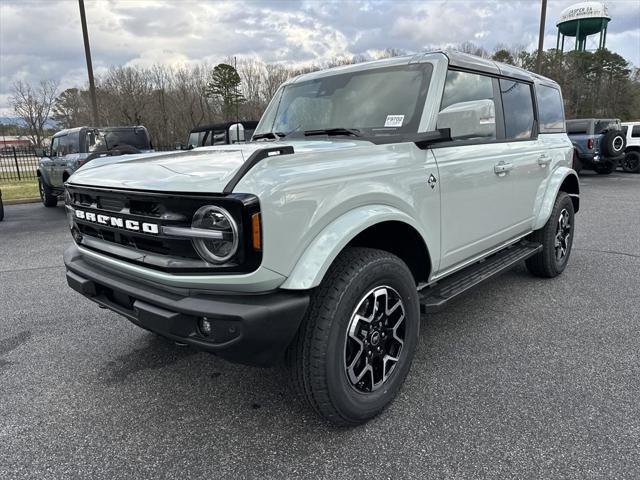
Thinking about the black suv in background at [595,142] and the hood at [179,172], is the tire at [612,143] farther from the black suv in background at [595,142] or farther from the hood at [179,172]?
the hood at [179,172]

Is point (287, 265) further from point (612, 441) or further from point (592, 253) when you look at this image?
point (592, 253)

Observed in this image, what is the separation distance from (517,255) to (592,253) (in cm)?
252

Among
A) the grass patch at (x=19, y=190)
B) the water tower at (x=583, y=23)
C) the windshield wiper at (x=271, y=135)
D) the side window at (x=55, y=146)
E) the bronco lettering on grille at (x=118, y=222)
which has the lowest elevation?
the grass patch at (x=19, y=190)

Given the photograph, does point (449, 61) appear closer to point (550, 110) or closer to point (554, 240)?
point (550, 110)

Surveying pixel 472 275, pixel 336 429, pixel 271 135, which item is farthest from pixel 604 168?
pixel 336 429

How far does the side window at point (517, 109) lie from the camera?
3.79m

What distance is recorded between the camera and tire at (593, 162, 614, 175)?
15806 millimetres

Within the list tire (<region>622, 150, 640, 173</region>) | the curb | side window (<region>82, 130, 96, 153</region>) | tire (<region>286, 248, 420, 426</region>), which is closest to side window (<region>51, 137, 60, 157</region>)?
side window (<region>82, 130, 96, 153</region>)

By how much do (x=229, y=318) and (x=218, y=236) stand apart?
1.12ft

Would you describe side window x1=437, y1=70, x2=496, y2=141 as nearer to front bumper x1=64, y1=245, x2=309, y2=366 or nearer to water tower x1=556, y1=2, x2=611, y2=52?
front bumper x1=64, y1=245, x2=309, y2=366

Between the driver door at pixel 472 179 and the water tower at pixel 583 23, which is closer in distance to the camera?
the driver door at pixel 472 179

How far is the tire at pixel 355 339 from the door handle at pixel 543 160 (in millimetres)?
2318

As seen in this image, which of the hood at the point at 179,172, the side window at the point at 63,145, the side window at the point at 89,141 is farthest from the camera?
the side window at the point at 63,145

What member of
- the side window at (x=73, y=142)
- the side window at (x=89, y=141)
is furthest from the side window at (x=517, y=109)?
the side window at (x=73, y=142)
